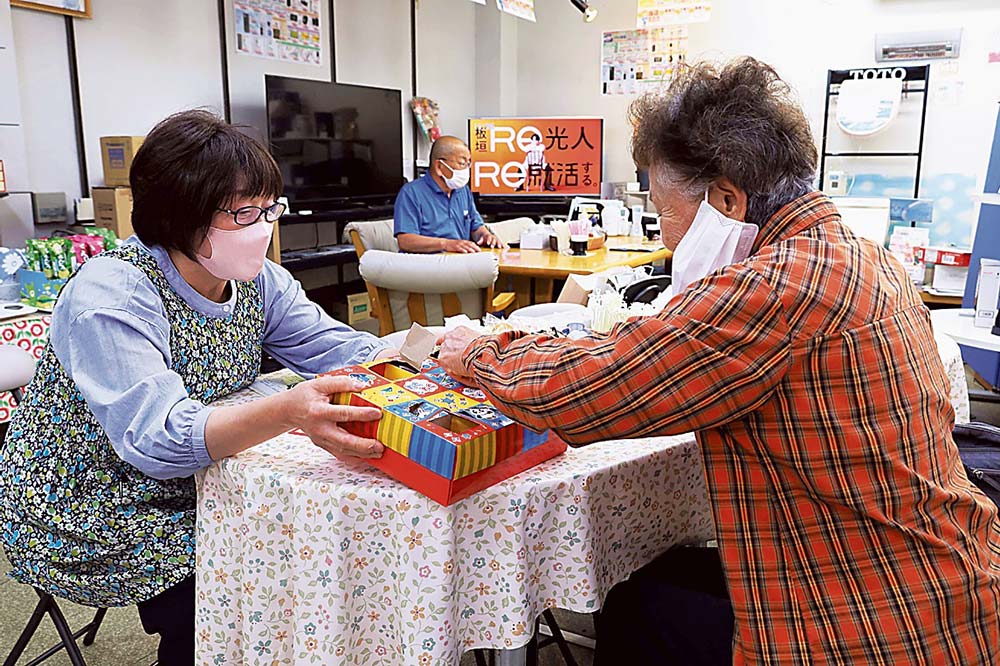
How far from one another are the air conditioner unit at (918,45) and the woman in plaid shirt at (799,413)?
5.61 meters

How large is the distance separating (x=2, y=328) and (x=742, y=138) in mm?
3186

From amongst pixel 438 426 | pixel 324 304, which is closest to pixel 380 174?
pixel 324 304

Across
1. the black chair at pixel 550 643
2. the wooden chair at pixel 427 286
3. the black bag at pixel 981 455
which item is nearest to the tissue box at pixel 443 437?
the black chair at pixel 550 643

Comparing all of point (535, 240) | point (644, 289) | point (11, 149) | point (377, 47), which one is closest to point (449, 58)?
point (377, 47)

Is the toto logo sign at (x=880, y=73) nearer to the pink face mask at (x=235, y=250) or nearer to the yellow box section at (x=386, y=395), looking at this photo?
the pink face mask at (x=235, y=250)

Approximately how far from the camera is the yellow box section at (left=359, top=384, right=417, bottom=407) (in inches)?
49.6

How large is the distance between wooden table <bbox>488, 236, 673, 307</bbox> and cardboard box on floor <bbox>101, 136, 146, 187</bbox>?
201cm

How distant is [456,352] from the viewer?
1362 millimetres

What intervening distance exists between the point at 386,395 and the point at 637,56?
21.3ft

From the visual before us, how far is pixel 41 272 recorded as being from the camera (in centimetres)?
365

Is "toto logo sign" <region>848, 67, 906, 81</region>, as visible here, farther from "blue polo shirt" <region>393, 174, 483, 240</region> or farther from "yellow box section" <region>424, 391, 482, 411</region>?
"yellow box section" <region>424, 391, 482, 411</region>

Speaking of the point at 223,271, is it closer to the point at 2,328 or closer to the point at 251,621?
the point at 251,621

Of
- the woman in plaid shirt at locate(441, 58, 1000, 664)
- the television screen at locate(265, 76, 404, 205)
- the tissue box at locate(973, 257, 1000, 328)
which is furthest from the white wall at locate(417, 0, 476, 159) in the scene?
the woman in plaid shirt at locate(441, 58, 1000, 664)

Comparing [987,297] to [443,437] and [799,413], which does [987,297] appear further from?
[443,437]
